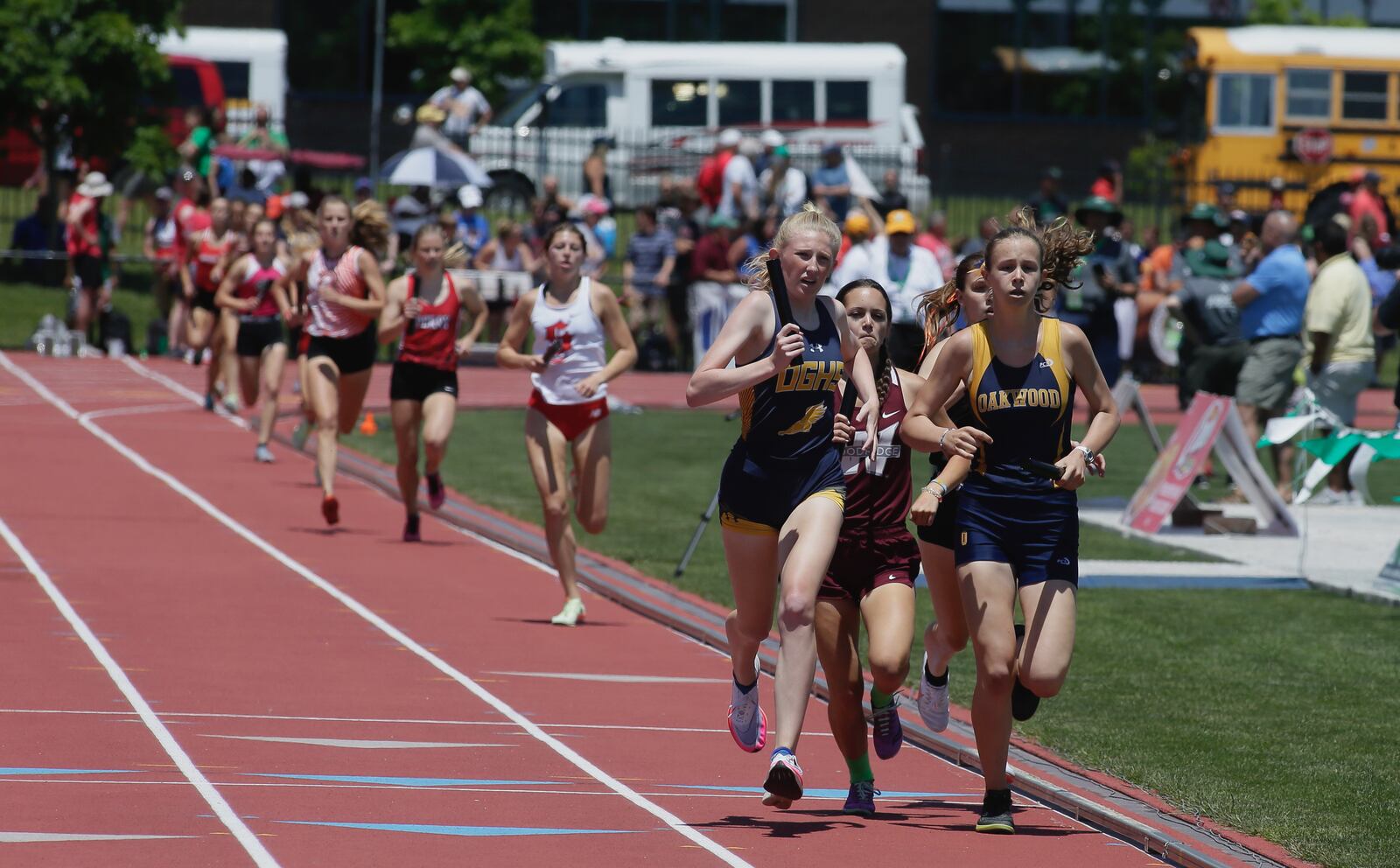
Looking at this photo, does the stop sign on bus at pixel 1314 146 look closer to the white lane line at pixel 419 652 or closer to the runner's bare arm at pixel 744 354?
the white lane line at pixel 419 652

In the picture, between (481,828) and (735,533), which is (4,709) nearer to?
(481,828)

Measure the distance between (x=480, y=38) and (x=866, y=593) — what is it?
39.9m

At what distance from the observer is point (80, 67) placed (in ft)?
99.2

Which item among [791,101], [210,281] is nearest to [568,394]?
[210,281]

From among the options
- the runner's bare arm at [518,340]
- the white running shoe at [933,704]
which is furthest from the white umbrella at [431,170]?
the white running shoe at [933,704]

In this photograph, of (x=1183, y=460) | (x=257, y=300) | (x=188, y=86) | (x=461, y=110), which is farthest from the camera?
(x=188, y=86)

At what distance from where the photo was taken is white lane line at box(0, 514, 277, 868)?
275 inches

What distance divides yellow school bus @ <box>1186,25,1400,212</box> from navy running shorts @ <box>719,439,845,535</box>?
3109cm

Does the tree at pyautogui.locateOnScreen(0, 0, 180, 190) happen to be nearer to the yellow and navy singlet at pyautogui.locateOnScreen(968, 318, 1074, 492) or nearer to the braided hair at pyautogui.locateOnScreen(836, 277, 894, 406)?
the braided hair at pyautogui.locateOnScreen(836, 277, 894, 406)

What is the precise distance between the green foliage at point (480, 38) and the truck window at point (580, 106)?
8110 mm

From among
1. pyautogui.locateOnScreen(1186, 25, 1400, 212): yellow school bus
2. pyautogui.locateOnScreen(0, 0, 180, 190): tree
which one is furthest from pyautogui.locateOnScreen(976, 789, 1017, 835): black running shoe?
pyautogui.locateOnScreen(1186, 25, 1400, 212): yellow school bus

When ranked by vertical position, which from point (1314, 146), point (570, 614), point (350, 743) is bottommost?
point (570, 614)

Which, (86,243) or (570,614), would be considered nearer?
(570,614)

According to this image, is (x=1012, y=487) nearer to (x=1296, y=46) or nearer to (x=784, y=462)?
(x=784, y=462)
